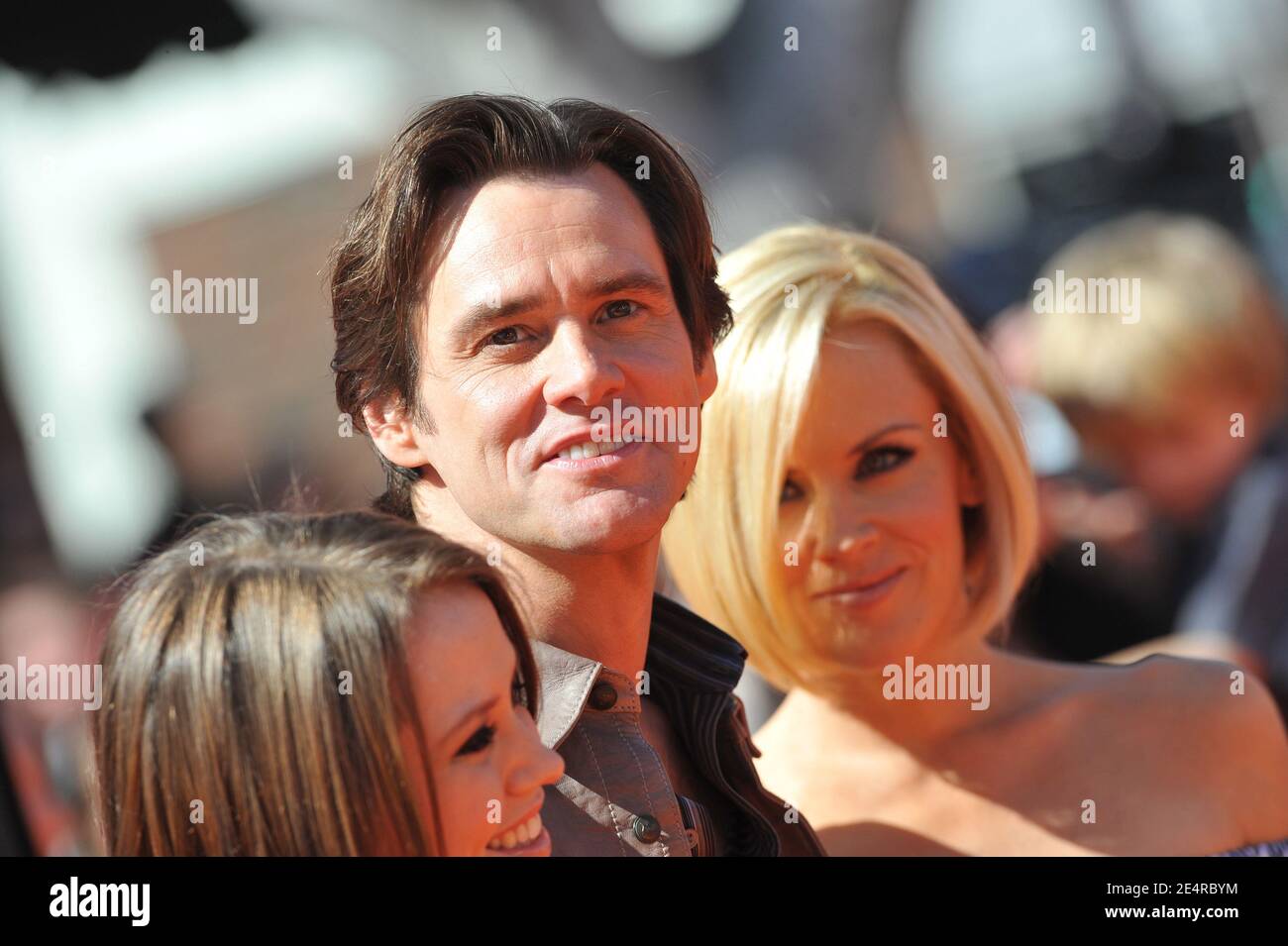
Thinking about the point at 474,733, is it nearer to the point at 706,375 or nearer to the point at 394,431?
the point at 394,431

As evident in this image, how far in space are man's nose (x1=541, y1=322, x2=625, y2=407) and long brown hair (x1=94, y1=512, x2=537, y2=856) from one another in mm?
322

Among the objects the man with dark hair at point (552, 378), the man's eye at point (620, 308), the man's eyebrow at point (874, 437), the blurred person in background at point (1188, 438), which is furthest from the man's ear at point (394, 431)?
the blurred person in background at point (1188, 438)

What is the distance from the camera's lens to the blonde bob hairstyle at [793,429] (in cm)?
247

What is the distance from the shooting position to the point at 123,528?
3111 millimetres

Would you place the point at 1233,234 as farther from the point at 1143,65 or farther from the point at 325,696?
the point at 325,696

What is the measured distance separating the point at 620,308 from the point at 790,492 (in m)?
0.64

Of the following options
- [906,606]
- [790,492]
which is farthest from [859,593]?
[790,492]

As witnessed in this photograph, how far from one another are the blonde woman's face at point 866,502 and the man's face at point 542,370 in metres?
0.56

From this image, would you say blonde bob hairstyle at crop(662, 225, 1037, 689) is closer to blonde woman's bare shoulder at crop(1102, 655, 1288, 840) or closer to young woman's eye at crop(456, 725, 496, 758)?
blonde woman's bare shoulder at crop(1102, 655, 1288, 840)

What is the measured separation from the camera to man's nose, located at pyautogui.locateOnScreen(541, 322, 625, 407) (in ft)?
6.15

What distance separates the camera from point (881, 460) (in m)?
2.53

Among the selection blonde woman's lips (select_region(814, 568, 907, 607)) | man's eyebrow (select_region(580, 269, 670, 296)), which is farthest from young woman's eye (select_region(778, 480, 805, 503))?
man's eyebrow (select_region(580, 269, 670, 296))

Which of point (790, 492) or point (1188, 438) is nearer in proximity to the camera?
point (790, 492)

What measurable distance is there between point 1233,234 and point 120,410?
3.83 m
